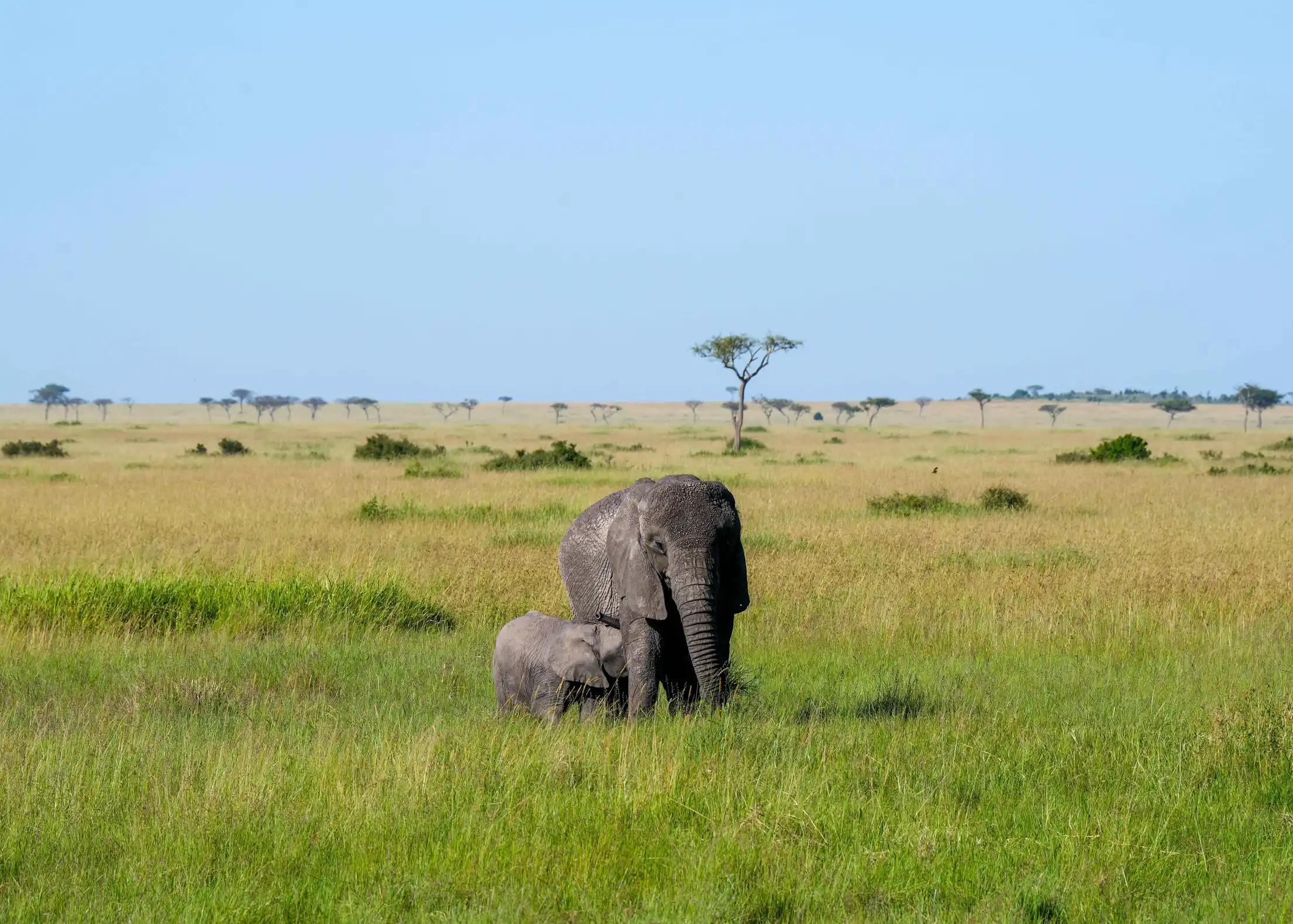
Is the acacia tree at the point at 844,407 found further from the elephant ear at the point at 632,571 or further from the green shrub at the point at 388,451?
the elephant ear at the point at 632,571

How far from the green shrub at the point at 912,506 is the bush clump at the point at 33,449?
31.0m

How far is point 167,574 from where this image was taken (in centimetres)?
1214

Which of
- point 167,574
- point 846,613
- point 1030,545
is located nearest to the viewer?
point 846,613

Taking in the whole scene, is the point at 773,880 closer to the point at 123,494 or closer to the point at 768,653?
the point at 768,653

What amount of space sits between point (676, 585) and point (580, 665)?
970mm

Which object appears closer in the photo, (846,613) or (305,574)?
(846,613)

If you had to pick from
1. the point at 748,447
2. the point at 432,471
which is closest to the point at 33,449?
the point at 432,471

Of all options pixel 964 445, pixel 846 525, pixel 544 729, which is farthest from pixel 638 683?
pixel 964 445

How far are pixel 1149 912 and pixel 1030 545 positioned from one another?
12.7 m

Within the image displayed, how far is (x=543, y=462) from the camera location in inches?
1359

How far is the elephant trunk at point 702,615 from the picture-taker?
628cm

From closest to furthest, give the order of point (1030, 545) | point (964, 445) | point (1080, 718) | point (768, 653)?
point (1080, 718), point (768, 653), point (1030, 545), point (964, 445)

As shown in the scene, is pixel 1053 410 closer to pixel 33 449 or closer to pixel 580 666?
pixel 33 449

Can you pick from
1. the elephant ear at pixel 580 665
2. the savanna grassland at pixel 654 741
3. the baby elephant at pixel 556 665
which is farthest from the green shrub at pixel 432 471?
the elephant ear at pixel 580 665
